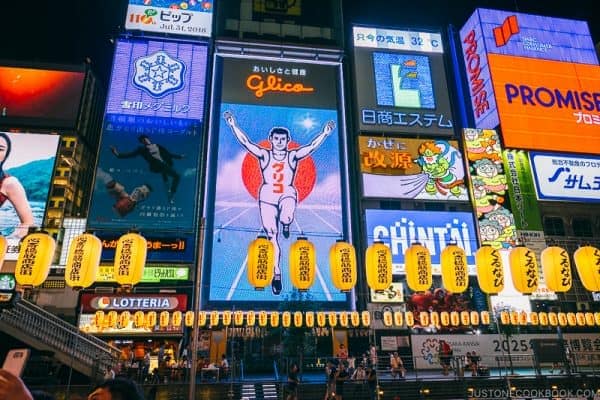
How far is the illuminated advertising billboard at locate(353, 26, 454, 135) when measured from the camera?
95.4 ft

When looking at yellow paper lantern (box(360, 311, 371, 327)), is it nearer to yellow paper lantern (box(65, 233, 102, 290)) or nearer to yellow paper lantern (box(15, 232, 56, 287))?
yellow paper lantern (box(65, 233, 102, 290))

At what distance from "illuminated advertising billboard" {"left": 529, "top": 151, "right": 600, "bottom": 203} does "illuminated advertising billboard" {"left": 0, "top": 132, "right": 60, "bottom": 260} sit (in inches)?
1209

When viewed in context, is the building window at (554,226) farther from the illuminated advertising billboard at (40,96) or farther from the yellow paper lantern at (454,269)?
the illuminated advertising billboard at (40,96)

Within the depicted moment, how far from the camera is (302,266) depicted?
47.4ft

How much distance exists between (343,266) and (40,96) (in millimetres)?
27202

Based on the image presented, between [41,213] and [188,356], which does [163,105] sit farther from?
[188,356]

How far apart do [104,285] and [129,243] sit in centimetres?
1400

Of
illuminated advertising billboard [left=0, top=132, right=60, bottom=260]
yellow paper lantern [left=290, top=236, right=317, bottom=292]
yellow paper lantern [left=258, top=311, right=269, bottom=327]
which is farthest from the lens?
illuminated advertising billboard [left=0, top=132, right=60, bottom=260]

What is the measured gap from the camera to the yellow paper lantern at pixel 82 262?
12688mm

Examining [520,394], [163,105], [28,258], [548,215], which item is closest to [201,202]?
[163,105]

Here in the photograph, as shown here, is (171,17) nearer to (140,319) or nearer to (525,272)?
(140,319)

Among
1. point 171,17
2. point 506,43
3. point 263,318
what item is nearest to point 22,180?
point 171,17

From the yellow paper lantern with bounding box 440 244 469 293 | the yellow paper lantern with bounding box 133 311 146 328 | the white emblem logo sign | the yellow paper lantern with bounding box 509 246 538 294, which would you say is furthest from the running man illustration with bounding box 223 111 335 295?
the yellow paper lantern with bounding box 509 246 538 294
